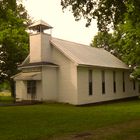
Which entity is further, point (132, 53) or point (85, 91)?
point (132, 53)

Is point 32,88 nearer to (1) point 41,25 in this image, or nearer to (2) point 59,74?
(2) point 59,74

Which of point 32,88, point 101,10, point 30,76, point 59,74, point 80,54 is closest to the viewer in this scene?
point 101,10

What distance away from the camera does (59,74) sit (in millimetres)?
32875

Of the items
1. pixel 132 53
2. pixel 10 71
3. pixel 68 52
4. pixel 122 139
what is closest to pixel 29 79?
pixel 68 52

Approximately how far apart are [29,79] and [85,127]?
1741 cm

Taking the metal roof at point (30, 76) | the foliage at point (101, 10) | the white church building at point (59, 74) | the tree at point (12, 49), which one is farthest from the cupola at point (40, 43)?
the foliage at point (101, 10)

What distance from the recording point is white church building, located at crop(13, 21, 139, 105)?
104 feet

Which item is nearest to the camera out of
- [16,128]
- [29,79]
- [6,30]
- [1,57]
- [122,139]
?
[122,139]

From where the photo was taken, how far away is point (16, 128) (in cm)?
1473

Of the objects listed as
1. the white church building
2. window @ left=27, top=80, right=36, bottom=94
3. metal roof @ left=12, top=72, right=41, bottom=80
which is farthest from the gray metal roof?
window @ left=27, top=80, right=36, bottom=94

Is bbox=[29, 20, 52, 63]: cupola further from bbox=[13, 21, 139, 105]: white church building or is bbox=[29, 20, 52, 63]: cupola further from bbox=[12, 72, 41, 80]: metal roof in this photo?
bbox=[12, 72, 41, 80]: metal roof

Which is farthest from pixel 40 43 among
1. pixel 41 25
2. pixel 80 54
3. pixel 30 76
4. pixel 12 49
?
pixel 12 49

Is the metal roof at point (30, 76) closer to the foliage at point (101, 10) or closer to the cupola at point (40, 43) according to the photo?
the cupola at point (40, 43)

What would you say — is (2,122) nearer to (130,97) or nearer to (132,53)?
(132,53)
